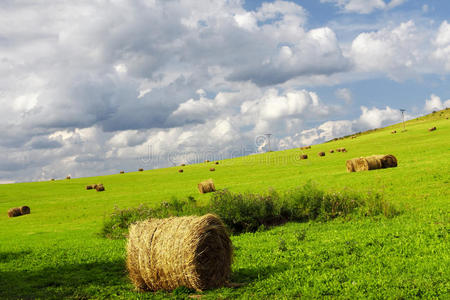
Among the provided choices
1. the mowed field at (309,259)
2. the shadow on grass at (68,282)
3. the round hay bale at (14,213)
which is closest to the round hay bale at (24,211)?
the round hay bale at (14,213)

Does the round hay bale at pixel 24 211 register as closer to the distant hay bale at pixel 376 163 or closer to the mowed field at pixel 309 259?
the mowed field at pixel 309 259

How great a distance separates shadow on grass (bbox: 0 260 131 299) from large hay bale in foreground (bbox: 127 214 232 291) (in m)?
1.72

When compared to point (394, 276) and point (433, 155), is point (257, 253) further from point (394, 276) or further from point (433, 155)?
point (433, 155)

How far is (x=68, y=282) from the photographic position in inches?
606

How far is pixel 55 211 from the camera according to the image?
43188mm

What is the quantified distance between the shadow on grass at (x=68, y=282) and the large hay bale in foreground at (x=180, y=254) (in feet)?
5.65

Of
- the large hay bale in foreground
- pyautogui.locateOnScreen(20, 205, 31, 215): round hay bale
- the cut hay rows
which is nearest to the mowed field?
the large hay bale in foreground

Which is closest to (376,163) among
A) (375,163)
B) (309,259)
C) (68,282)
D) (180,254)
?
(375,163)

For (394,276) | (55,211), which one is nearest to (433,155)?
(394,276)

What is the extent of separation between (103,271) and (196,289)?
6.42 metres

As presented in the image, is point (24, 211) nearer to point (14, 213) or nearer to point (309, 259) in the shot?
point (14, 213)

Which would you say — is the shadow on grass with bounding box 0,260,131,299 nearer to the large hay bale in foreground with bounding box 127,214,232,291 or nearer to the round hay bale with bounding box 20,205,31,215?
the large hay bale in foreground with bounding box 127,214,232,291

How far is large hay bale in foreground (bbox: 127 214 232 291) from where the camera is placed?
12305 mm

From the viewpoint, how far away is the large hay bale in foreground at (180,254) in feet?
40.4
